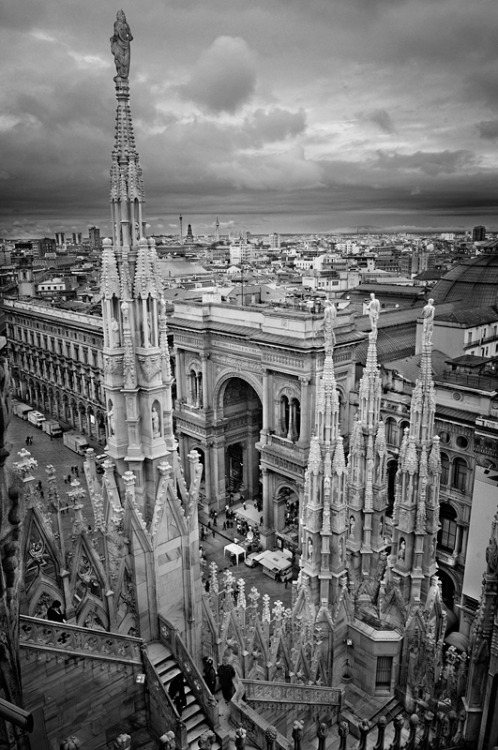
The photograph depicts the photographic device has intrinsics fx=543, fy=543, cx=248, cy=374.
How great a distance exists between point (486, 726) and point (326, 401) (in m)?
9.59

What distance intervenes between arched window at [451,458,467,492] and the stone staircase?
2135 cm

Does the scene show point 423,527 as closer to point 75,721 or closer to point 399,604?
point 399,604

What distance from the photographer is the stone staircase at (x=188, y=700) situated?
39.0ft

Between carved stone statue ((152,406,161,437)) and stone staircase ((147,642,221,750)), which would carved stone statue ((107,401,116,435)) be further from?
stone staircase ((147,642,221,750))

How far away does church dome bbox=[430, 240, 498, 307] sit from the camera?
47.6m

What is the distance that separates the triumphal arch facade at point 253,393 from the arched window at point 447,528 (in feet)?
30.5

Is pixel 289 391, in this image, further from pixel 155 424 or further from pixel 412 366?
pixel 155 424

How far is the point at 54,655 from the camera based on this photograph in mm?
10398

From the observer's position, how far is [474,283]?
48.9 meters

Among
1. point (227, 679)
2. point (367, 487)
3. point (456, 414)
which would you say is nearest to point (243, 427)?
point (456, 414)

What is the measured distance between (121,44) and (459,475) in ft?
86.7

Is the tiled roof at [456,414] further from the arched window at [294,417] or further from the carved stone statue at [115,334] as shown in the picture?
the carved stone statue at [115,334]

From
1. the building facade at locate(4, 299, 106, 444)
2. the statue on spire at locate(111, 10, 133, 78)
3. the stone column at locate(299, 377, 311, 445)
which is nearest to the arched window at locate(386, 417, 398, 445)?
the stone column at locate(299, 377, 311, 445)

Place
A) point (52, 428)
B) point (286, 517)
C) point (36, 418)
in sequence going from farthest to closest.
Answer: point (36, 418)
point (52, 428)
point (286, 517)
